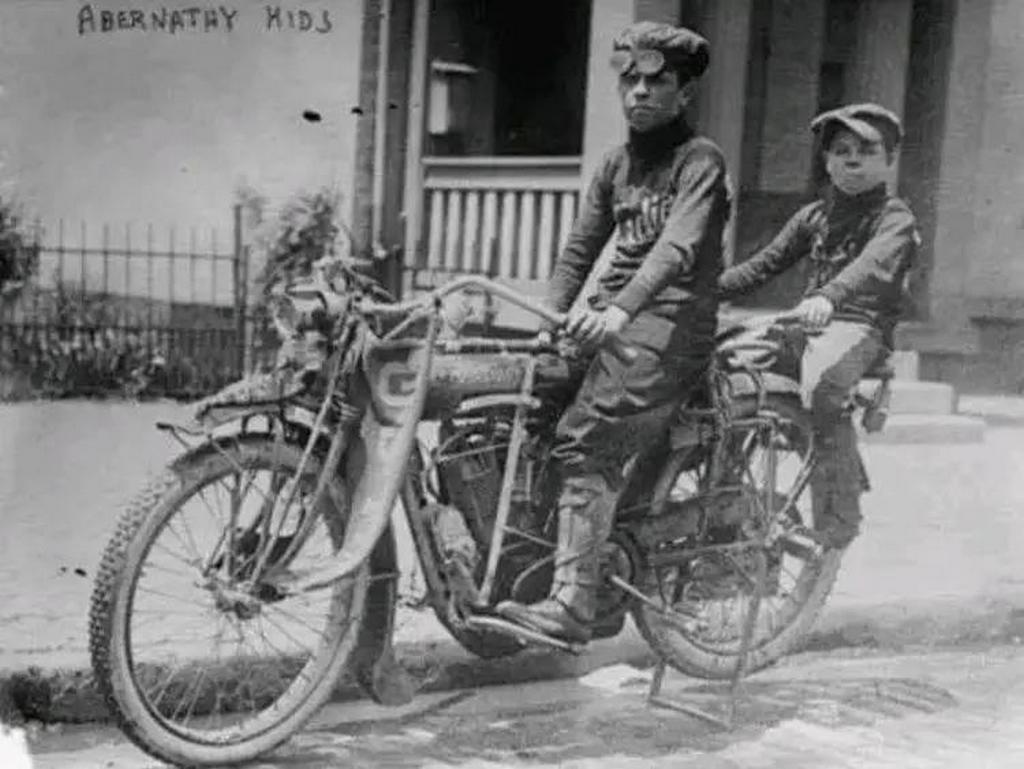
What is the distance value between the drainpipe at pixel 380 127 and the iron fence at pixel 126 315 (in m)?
1.37

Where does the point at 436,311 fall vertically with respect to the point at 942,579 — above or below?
above

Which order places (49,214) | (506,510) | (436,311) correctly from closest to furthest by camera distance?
(436,311)
(506,510)
(49,214)

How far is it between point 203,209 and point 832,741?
224 inches

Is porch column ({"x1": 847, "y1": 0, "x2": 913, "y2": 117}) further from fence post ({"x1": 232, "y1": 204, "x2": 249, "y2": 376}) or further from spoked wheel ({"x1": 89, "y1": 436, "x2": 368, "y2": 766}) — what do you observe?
spoked wheel ({"x1": 89, "y1": 436, "x2": 368, "y2": 766})

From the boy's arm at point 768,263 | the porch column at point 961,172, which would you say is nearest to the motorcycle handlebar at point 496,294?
the boy's arm at point 768,263

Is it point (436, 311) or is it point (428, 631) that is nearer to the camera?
point (436, 311)

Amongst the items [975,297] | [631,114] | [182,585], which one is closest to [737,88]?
[975,297]

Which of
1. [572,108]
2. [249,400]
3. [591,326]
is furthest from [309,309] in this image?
[572,108]

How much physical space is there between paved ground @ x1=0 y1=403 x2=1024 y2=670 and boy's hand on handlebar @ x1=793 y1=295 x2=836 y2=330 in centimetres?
120

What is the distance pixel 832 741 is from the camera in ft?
12.8

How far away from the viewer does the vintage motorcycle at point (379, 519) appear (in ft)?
10.9

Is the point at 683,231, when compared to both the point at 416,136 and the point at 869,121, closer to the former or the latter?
the point at 869,121

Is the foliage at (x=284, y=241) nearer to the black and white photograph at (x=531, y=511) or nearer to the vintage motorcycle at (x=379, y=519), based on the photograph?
the black and white photograph at (x=531, y=511)

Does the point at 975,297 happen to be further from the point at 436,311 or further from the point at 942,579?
the point at 436,311
